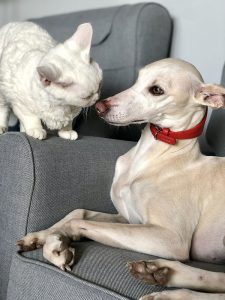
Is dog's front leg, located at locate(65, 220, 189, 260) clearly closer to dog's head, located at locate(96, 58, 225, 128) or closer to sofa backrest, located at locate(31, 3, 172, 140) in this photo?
dog's head, located at locate(96, 58, 225, 128)

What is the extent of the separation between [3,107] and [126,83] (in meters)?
0.65

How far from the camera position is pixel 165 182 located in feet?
4.29

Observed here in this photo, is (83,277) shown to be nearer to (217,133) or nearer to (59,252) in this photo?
(59,252)

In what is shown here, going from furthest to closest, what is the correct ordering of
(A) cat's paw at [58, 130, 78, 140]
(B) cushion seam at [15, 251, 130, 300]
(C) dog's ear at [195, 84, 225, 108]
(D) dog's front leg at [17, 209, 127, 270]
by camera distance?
(A) cat's paw at [58, 130, 78, 140] < (C) dog's ear at [195, 84, 225, 108] < (D) dog's front leg at [17, 209, 127, 270] < (B) cushion seam at [15, 251, 130, 300]

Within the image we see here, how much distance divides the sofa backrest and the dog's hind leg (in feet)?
3.20

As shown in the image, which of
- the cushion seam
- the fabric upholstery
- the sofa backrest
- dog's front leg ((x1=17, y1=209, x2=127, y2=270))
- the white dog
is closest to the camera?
the cushion seam

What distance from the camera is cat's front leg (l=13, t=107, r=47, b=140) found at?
4.42 feet

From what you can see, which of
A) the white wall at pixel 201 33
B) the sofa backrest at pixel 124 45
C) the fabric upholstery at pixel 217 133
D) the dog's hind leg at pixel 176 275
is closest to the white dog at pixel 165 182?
the dog's hind leg at pixel 176 275

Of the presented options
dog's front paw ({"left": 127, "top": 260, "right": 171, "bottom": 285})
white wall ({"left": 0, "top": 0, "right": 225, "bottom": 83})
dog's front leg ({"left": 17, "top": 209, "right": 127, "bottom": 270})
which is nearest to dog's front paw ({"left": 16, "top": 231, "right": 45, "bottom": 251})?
dog's front leg ({"left": 17, "top": 209, "right": 127, "bottom": 270})

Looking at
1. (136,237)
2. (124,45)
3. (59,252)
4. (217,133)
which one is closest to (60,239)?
(59,252)

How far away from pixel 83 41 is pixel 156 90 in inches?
10.3

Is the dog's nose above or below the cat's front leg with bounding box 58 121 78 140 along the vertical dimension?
above

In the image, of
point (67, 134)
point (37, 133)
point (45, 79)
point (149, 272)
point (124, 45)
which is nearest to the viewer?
point (149, 272)

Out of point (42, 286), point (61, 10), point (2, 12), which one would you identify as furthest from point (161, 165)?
point (2, 12)
